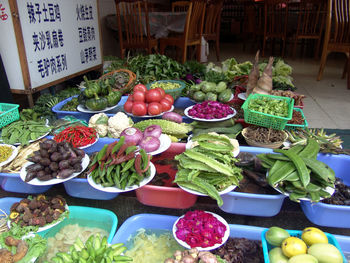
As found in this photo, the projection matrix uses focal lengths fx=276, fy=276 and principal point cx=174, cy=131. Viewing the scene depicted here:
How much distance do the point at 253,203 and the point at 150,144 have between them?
955mm

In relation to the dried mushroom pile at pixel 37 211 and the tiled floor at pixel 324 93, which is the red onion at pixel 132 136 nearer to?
the dried mushroom pile at pixel 37 211

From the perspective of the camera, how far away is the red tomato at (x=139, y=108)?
10.2ft

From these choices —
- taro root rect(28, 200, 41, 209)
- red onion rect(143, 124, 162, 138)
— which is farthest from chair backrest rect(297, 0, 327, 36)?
taro root rect(28, 200, 41, 209)

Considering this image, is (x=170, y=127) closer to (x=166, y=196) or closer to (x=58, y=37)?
(x=166, y=196)

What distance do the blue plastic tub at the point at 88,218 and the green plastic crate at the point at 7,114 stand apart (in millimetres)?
1494

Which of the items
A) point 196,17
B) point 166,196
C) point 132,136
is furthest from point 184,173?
point 196,17

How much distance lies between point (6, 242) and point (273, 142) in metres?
2.24

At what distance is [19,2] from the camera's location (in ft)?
10.6

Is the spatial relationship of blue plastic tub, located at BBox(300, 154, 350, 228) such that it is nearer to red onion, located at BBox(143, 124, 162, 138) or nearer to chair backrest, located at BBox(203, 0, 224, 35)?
red onion, located at BBox(143, 124, 162, 138)

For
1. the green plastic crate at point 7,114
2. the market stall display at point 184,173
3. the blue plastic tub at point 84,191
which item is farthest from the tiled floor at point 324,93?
the green plastic crate at point 7,114

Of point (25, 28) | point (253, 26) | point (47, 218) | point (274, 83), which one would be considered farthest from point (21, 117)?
point (253, 26)

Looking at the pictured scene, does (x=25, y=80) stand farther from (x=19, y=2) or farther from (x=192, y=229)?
(x=192, y=229)

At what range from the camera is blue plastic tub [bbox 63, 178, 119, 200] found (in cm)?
233

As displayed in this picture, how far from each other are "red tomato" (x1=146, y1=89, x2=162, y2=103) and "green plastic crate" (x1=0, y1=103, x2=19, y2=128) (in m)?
1.46
